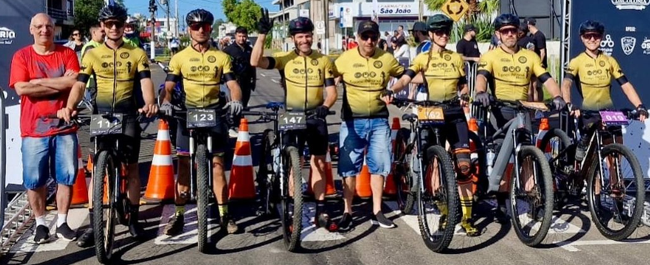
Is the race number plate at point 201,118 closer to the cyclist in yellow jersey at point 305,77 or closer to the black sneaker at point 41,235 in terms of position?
the cyclist in yellow jersey at point 305,77

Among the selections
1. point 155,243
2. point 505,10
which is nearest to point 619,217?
point 155,243

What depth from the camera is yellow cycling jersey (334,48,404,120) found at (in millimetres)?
6855

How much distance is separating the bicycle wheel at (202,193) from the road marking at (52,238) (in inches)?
48.9

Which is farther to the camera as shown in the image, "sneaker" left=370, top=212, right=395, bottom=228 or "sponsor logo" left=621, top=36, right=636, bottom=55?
"sponsor logo" left=621, top=36, right=636, bottom=55

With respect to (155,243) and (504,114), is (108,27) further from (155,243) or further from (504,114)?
(504,114)

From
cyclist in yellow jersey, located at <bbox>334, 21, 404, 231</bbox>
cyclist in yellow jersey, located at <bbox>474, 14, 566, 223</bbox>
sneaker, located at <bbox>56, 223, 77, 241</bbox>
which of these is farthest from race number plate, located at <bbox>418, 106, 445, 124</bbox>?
sneaker, located at <bbox>56, 223, 77, 241</bbox>

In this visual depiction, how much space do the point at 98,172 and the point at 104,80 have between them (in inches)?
37.4

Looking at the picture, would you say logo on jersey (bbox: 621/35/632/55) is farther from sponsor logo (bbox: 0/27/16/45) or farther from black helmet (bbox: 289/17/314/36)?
sponsor logo (bbox: 0/27/16/45)

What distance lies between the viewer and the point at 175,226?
679cm

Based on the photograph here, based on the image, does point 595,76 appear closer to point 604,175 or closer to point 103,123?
point 604,175

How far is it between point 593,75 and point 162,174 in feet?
14.8

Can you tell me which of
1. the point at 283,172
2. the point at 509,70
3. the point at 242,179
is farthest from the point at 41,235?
the point at 509,70

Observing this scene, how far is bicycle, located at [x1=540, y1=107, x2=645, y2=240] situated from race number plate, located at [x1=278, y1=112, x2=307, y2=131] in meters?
2.42

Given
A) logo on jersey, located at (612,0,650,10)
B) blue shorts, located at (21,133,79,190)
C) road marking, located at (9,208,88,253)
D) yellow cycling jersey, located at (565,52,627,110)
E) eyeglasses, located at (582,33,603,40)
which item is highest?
logo on jersey, located at (612,0,650,10)
